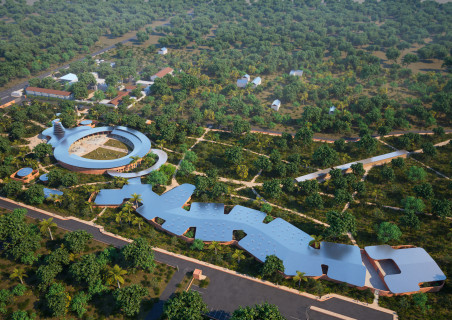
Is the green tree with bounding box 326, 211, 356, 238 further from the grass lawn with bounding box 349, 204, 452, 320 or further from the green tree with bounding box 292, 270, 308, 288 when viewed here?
the green tree with bounding box 292, 270, 308, 288

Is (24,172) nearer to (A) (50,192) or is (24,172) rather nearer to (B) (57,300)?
(A) (50,192)

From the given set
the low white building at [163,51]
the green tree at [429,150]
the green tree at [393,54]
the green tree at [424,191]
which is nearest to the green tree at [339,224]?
the green tree at [424,191]

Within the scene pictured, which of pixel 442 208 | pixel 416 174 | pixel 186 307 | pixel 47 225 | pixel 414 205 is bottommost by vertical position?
pixel 47 225

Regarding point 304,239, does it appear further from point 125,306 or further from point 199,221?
point 125,306

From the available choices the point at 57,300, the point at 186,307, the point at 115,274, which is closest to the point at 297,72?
the point at 115,274

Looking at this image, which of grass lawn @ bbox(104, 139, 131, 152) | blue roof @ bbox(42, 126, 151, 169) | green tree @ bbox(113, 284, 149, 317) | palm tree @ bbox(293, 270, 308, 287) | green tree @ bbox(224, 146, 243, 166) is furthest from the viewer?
grass lawn @ bbox(104, 139, 131, 152)

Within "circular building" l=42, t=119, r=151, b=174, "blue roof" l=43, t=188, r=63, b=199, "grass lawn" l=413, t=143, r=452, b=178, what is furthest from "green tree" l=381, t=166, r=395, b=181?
"blue roof" l=43, t=188, r=63, b=199
